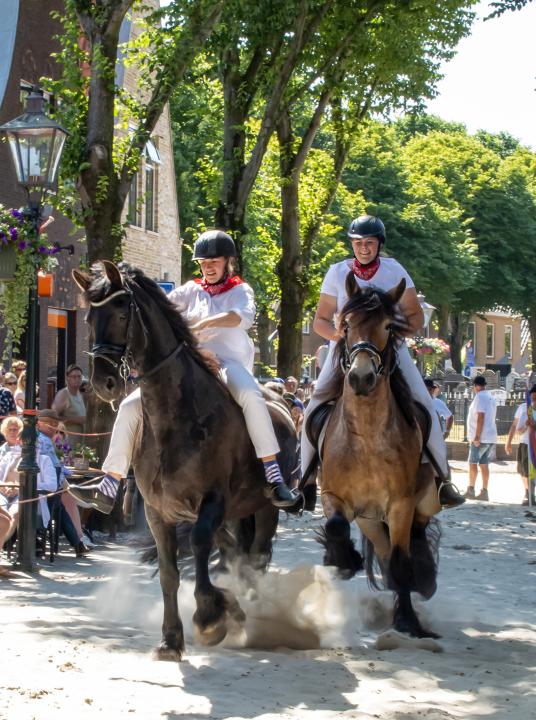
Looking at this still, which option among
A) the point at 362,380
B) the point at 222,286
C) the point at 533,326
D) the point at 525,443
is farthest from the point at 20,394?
the point at 533,326

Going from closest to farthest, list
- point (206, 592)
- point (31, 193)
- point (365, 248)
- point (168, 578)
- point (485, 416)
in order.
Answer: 1. point (206, 592)
2. point (168, 578)
3. point (365, 248)
4. point (31, 193)
5. point (485, 416)

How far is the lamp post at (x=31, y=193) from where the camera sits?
12664 mm

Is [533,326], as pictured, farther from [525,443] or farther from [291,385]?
[291,385]

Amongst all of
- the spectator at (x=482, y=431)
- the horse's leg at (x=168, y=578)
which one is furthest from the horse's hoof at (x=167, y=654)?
the spectator at (x=482, y=431)

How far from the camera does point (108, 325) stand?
300 inches

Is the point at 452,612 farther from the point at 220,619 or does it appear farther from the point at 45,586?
the point at 45,586

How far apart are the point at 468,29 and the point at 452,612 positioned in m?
18.1

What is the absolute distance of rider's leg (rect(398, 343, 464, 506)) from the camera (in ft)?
29.6

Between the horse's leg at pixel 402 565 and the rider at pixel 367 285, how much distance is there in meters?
0.56

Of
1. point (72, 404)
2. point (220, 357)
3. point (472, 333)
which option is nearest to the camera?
point (220, 357)

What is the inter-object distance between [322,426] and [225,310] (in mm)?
1091

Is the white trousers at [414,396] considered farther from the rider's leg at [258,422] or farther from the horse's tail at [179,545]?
the horse's tail at [179,545]

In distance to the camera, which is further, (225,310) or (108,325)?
(225,310)

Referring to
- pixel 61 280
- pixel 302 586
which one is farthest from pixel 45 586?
pixel 61 280
